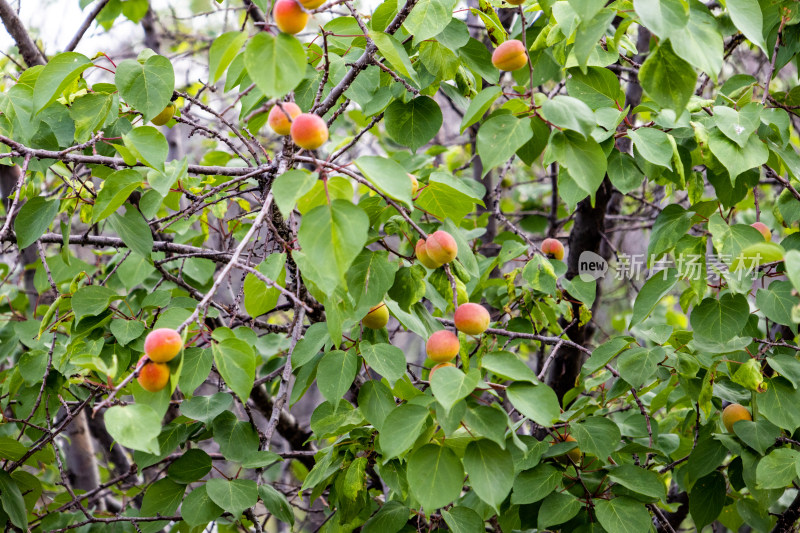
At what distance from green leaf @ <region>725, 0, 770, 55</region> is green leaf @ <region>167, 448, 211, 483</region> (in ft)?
3.91

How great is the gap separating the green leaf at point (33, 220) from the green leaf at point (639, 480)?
3.68 ft

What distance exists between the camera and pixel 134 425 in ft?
2.37

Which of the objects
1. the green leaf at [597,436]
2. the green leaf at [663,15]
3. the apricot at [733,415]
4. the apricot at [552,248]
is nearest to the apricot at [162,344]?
the green leaf at [663,15]

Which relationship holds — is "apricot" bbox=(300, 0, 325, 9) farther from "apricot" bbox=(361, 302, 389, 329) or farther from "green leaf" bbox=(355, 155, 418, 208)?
"apricot" bbox=(361, 302, 389, 329)

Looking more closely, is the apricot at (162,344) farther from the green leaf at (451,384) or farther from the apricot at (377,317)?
the apricot at (377,317)

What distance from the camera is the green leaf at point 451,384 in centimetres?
79

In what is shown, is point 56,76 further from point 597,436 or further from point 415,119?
point 597,436

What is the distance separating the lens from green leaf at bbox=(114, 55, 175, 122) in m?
1.15

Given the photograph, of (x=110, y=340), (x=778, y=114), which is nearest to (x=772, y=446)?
(x=778, y=114)

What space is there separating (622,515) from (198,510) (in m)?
0.76

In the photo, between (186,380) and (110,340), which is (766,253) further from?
(110,340)

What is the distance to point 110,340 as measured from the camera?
1340 mm

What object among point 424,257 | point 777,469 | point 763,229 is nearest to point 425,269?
Result: point 424,257

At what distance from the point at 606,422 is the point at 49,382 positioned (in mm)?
1178
